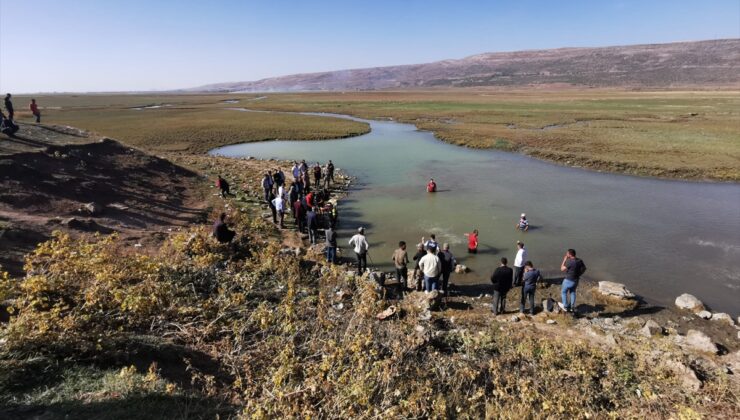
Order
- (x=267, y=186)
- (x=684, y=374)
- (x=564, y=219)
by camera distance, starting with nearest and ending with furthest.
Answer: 1. (x=684, y=374)
2. (x=564, y=219)
3. (x=267, y=186)

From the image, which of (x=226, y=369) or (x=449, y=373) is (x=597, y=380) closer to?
(x=449, y=373)

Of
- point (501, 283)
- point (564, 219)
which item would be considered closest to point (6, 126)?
point (501, 283)

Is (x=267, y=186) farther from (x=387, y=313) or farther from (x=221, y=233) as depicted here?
(x=387, y=313)

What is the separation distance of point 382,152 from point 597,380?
105ft

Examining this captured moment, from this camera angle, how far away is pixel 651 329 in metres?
9.54

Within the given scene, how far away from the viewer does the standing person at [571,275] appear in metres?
10.4

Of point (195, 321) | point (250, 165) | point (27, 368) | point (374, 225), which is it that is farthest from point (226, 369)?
point (250, 165)

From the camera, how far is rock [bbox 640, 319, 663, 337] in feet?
30.5

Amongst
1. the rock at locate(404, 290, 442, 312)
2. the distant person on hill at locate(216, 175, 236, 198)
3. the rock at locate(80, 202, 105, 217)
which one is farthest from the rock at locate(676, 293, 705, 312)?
the rock at locate(80, 202, 105, 217)

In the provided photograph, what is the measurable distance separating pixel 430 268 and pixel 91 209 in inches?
546

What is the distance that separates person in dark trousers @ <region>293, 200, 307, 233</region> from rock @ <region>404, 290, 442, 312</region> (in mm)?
6932

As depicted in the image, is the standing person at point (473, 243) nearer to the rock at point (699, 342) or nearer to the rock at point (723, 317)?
the rock at point (699, 342)

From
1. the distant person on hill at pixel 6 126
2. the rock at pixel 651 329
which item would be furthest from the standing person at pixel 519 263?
the distant person on hill at pixel 6 126

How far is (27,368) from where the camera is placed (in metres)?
5.73
